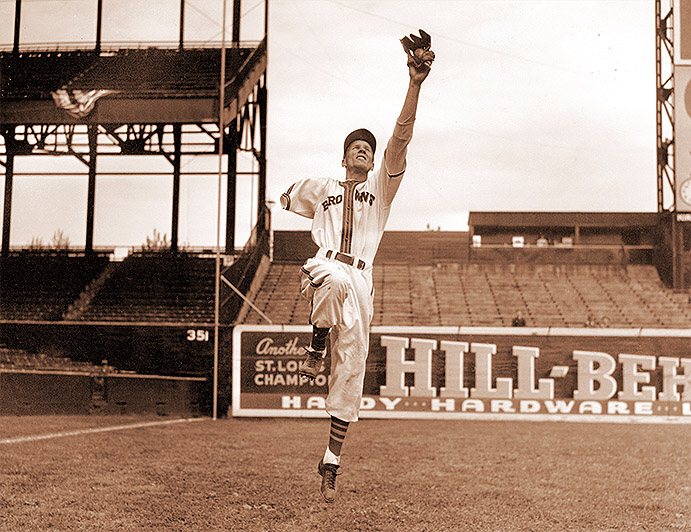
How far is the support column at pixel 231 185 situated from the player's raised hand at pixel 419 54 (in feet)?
40.0

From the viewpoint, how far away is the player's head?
3186mm

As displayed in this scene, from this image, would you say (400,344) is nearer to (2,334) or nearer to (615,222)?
(2,334)

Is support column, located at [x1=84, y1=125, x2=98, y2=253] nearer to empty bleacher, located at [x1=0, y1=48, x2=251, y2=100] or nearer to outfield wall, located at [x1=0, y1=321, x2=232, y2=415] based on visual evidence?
empty bleacher, located at [x1=0, y1=48, x2=251, y2=100]

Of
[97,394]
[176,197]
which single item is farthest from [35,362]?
[176,197]

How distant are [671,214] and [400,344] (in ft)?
37.3

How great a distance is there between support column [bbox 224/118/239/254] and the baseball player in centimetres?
1173

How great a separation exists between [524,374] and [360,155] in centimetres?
1134

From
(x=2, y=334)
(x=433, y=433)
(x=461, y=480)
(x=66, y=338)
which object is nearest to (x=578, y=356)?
(x=433, y=433)

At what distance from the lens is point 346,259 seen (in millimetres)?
3176

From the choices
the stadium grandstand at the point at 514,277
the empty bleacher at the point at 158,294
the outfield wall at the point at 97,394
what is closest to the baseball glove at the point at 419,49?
the stadium grandstand at the point at 514,277

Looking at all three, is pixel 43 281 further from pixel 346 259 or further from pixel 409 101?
pixel 409 101

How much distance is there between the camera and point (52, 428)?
1273 centimetres

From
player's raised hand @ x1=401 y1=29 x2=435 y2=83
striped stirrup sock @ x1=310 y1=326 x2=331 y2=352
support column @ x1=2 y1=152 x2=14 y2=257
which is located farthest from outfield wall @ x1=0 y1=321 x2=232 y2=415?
player's raised hand @ x1=401 y1=29 x2=435 y2=83

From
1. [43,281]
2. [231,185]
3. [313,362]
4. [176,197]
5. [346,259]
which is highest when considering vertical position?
[176,197]
